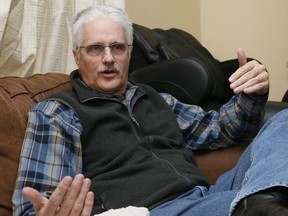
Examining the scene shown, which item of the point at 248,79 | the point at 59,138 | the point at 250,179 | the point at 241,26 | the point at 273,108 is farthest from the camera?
the point at 241,26

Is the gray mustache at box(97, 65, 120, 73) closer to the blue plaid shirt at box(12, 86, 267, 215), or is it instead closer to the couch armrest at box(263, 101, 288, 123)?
the blue plaid shirt at box(12, 86, 267, 215)

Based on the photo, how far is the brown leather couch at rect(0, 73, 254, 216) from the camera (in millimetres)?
1089

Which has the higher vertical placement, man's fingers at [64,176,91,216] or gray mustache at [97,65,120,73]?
gray mustache at [97,65,120,73]

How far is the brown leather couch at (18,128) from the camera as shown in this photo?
3.57 ft

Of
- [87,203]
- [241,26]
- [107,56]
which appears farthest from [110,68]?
[241,26]

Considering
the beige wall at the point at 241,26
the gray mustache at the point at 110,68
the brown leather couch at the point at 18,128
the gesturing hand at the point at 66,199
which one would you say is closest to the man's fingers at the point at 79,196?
the gesturing hand at the point at 66,199

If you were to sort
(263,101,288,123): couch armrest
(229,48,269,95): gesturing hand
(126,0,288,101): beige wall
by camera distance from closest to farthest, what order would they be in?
(229,48,269,95): gesturing hand, (263,101,288,123): couch armrest, (126,0,288,101): beige wall

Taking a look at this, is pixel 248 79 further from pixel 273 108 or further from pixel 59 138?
pixel 59 138

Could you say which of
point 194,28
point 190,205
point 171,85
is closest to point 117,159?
point 190,205

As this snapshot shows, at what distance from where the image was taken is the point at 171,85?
1.70 m

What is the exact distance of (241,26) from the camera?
2.89 metres

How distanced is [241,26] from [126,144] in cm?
194

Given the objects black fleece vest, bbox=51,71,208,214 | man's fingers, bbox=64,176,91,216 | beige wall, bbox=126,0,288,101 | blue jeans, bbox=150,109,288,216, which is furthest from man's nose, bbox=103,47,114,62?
beige wall, bbox=126,0,288,101

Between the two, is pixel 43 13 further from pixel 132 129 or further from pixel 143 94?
pixel 132 129
